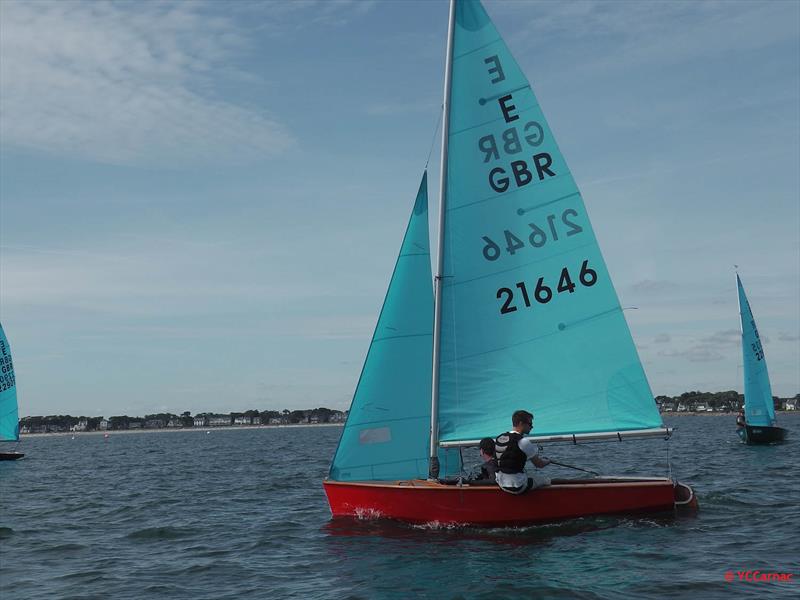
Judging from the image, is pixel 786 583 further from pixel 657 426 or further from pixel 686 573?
pixel 657 426

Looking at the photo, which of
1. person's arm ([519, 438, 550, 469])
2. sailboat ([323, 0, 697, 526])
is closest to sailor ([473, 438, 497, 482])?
sailboat ([323, 0, 697, 526])

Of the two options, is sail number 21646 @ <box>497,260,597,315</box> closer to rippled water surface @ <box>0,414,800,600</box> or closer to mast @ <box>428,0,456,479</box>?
mast @ <box>428,0,456,479</box>

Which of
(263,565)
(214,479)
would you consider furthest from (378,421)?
(214,479)

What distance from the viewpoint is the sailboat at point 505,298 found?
14.9m

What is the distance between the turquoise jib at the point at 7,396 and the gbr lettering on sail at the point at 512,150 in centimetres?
4081

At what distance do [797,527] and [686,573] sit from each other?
4.46 m

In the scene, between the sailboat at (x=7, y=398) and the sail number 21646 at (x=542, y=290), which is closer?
the sail number 21646 at (x=542, y=290)

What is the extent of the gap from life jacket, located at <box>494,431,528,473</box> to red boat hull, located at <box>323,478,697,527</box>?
0.55 metres

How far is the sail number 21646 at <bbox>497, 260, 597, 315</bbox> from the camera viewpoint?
15008 mm

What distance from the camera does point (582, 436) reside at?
47.9 feet

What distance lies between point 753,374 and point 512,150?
3224 centimetres

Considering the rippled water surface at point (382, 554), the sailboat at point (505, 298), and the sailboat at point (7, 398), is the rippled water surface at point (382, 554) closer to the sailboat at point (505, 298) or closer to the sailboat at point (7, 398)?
the sailboat at point (505, 298)

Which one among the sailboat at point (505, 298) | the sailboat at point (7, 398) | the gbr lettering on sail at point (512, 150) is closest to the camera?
the sailboat at point (505, 298)

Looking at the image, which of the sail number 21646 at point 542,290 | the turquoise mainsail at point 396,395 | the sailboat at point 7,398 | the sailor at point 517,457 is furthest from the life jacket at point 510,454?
the sailboat at point 7,398
